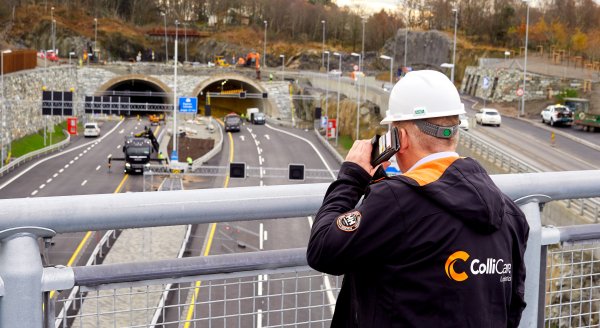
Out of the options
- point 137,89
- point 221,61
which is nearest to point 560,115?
point 221,61

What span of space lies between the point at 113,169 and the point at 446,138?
52326mm

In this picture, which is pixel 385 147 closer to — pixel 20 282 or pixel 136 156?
pixel 20 282

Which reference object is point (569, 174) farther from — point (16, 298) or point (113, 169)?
point (113, 169)

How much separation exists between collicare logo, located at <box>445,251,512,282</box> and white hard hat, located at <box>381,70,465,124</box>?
0.57 meters

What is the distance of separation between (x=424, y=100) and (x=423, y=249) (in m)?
0.61

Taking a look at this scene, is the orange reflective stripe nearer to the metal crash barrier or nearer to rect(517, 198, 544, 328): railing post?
the metal crash barrier

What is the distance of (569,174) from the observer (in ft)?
14.2

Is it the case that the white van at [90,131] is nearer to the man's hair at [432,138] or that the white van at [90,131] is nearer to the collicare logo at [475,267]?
the man's hair at [432,138]

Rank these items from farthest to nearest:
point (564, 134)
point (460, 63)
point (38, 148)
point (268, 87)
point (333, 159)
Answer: point (268, 87) → point (460, 63) → point (38, 148) → point (333, 159) → point (564, 134)

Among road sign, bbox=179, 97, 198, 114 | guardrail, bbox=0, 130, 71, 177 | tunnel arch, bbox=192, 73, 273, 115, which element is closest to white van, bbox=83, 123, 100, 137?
guardrail, bbox=0, 130, 71, 177

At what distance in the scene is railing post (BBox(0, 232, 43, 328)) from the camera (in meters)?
3.08

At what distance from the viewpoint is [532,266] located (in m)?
4.04

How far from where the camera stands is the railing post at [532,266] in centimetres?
404

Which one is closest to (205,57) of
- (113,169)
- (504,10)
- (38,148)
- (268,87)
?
(268,87)
